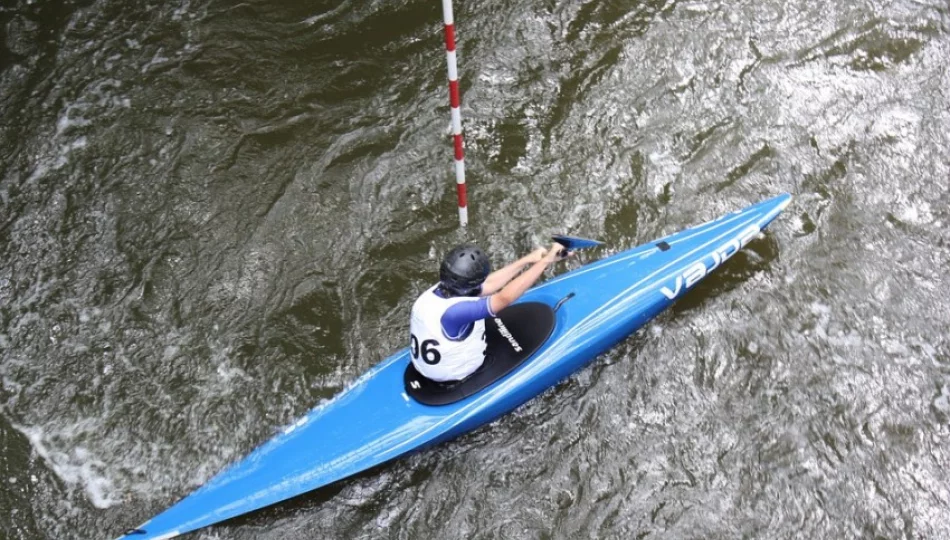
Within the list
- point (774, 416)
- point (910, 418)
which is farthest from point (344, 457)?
point (910, 418)

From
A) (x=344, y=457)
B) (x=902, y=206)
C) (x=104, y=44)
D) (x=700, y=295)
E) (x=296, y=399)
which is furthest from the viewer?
(x=104, y=44)

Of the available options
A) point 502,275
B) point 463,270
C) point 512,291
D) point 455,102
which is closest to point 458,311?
point 463,270

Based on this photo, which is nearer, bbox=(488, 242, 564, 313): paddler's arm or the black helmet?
the black helmet

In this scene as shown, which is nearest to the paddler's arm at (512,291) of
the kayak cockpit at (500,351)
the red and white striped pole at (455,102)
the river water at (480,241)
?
the kayak cockpit at (500,351)

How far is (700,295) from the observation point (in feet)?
15.2

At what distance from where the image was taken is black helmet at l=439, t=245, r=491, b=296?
337cm

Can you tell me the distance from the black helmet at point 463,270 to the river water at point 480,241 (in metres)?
0.97

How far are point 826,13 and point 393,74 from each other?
378 cm

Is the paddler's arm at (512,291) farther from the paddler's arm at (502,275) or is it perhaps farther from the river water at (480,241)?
the river water at (480,241)

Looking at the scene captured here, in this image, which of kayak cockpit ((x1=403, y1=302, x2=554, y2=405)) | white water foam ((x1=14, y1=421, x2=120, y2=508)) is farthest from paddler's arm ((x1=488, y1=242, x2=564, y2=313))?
Answer: white water foam ((x1=14, y1=421, x2=120, y2=508))

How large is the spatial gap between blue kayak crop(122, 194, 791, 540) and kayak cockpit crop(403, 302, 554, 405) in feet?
0.04

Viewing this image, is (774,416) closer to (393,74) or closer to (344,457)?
(344,457)

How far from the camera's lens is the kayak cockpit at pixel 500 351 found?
147 inches

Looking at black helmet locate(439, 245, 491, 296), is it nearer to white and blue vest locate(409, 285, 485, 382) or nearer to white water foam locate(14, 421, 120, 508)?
white and blue vest locate(409, 285, 485, 382)
